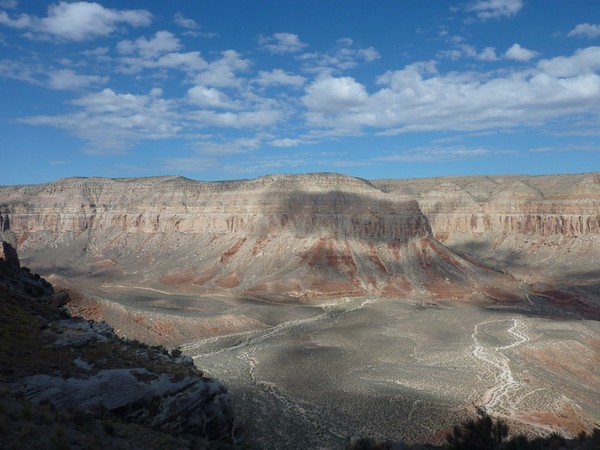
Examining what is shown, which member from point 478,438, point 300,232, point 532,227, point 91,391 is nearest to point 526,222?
point 532,227

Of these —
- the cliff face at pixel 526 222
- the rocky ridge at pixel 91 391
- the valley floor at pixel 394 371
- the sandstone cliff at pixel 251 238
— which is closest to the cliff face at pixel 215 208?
the sandstone cliff at pixel 251 238

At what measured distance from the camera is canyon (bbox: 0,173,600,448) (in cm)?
2795

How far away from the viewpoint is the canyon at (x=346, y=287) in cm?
2795

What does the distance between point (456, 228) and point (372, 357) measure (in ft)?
284

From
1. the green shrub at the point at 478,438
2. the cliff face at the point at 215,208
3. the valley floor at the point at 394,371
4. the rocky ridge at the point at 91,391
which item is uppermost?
the cliff face at the point at 215,208

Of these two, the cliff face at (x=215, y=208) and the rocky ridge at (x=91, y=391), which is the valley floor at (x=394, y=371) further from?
the cliff face at (x=215, y=208)

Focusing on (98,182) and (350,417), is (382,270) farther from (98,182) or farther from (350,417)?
(98,182)

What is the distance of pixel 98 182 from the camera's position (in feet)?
367

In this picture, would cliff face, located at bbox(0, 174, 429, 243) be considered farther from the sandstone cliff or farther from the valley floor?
the valley floor

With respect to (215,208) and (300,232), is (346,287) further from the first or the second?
(215,208)

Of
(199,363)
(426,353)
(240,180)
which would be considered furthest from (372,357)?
(240,180)

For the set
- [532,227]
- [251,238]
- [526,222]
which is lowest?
[251,238]

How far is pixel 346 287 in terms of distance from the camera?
6981 centimetres

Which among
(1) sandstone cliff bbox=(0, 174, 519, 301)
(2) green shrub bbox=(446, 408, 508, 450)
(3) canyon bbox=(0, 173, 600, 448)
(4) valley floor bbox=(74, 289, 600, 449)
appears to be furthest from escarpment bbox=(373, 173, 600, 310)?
(2) green shrub bbox=(446, 408, 508, 450)
